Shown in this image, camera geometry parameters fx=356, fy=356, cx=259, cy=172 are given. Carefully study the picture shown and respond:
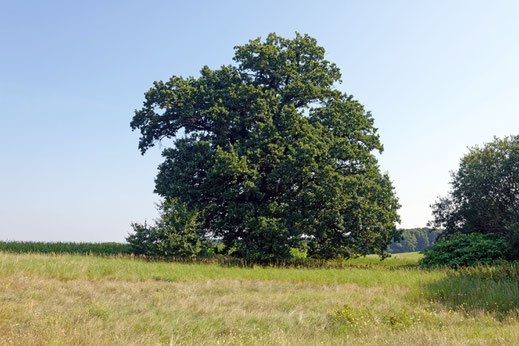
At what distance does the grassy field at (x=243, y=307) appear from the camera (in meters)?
7.05

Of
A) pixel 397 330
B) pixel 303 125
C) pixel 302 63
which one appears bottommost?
pixel 397 330

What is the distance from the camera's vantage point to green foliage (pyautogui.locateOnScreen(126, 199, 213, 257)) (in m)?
23.7

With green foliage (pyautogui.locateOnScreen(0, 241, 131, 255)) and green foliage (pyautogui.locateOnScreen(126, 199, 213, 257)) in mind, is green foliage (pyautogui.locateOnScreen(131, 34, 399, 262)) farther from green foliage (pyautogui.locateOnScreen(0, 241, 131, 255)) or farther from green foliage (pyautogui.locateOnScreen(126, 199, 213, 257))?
green foliage (pyautogui.locateOnScreen(0, 241, 131, 255))

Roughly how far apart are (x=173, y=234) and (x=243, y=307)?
45.9ft

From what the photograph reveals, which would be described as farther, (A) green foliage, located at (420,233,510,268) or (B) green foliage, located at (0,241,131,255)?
(B) green foliage, located at (0,241,131,255)

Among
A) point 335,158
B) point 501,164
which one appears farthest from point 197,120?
point 501,164

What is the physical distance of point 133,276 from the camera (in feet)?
51.7

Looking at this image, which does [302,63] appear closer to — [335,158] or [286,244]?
[335,158]

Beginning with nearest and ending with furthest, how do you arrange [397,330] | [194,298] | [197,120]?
[397,330]
[194,298]
[197,120]

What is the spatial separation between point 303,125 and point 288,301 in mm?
15801

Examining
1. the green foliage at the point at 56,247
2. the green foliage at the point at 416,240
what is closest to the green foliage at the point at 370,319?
the green foliage at the point at 56,247

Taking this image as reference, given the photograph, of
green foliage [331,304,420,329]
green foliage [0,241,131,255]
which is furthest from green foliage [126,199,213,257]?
green foliage [331,304,420,329]

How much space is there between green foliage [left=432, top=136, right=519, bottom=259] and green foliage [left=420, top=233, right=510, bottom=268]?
9.52 feet

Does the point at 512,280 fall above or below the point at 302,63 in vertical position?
below
